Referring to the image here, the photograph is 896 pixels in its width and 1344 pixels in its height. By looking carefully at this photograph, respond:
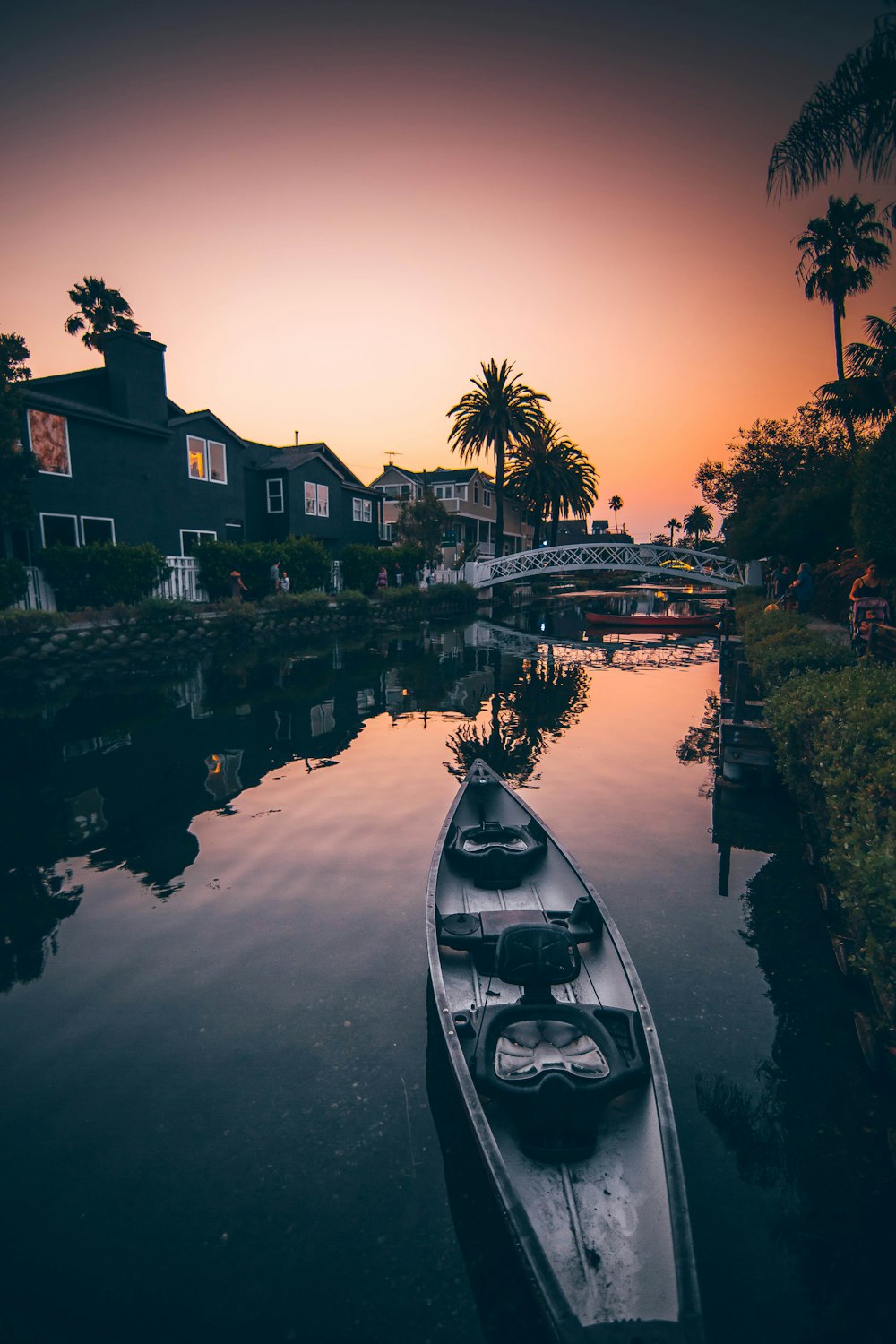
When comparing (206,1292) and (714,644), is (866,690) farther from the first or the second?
(714,644)

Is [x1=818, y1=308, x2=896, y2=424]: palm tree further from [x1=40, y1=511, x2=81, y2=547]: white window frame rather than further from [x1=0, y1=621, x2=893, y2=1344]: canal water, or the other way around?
[x1=40, y1=511, x2=81, y2=547]: white window frame

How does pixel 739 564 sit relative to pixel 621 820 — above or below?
above

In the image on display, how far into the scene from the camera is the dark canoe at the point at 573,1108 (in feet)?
10.1

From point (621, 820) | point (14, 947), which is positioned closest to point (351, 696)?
point (621, 820)

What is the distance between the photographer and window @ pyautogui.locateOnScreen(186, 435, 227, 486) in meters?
33.9

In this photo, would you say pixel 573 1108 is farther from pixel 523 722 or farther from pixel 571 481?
pixel 571 481

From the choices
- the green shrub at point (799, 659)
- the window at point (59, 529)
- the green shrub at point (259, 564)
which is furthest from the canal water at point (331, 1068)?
the green shrub at point (259, 564)

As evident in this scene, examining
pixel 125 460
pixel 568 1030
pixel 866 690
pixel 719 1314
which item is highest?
pixel 125 460

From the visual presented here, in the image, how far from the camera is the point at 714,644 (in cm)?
3500

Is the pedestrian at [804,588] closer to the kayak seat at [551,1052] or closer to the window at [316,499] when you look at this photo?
the kayak seat at [551,1052]

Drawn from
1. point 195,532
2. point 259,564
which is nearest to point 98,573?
point 259,564

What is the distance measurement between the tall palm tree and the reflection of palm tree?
4941 centimetres

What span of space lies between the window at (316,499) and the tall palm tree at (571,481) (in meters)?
33.2

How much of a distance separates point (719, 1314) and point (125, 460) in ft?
110
